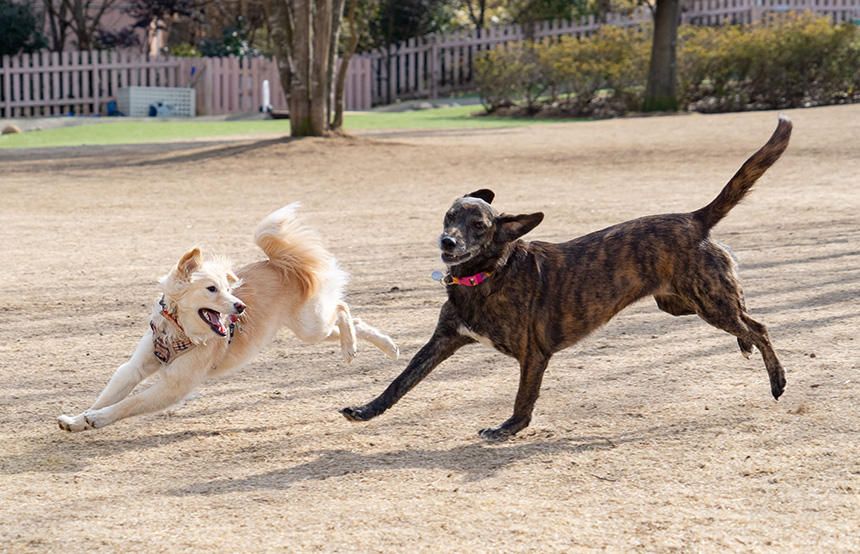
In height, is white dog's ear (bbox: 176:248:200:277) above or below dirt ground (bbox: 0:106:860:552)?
above

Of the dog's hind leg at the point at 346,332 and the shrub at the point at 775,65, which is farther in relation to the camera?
the shrub at the point at 775,65

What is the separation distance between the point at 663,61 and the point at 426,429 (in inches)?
870

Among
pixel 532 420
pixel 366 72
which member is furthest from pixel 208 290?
pixel 366 72

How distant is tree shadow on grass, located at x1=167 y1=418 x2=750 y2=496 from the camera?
4.45m

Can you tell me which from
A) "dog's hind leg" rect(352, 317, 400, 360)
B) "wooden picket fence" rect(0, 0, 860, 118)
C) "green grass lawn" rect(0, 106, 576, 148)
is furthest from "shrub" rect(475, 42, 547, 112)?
"dog's hind leg" rect(352, 317, 400, 360)

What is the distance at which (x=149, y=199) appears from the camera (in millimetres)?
14305

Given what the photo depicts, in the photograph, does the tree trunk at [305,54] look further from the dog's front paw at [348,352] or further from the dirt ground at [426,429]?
the dog's front paw at [348,352]

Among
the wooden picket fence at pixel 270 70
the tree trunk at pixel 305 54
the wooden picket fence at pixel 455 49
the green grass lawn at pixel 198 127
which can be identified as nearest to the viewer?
the tree trunk at pixel 305 54

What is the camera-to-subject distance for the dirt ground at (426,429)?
3875mm

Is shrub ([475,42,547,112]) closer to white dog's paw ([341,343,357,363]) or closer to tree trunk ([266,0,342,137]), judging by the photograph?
tree trunk ([266,0,342,137])

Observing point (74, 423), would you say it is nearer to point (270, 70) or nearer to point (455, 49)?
point (270, 70)

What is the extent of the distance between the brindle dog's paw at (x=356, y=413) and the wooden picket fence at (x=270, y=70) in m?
26.1

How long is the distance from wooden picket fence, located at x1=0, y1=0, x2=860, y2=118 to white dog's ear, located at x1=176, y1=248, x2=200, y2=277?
2571 centimetres

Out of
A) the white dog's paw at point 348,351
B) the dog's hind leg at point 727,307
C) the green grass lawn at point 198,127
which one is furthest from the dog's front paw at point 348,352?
the green grass lawn at point 198,127
